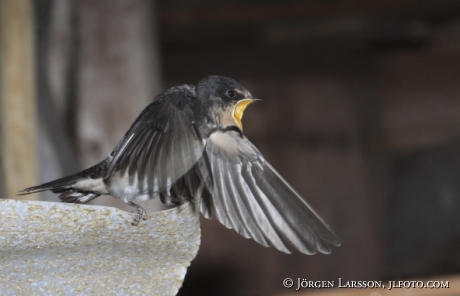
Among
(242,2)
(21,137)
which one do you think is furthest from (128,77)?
(242,2)

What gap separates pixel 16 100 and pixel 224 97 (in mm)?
692

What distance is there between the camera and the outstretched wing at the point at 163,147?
1093 mm

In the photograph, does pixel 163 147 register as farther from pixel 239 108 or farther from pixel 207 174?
pixel 239 108

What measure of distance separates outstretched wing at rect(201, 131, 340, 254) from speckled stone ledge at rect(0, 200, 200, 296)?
206 millimetres

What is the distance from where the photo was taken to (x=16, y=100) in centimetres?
165

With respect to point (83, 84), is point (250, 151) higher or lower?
lower

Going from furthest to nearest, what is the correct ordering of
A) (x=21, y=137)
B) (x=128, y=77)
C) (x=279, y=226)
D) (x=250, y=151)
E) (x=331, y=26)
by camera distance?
(x=331, y=26), (x=128, y=77), (x=21, y=137), (x=250, y=151), (x=279, y=226)

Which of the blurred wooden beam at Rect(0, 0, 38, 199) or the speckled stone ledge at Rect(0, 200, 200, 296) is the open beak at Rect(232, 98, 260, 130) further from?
the blurred wooden beam at Rect(0, 0, 38, 199)

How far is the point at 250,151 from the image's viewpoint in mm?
1402

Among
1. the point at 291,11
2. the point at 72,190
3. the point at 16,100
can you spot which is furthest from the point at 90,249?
the point at 291,11

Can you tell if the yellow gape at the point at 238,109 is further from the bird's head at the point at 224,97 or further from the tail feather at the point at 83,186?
the tail feather at the point at 83,186

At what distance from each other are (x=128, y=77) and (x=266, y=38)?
3.39 ft

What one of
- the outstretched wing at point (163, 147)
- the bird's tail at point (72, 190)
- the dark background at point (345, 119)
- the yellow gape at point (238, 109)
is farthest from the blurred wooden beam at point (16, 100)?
the dark background at point (345, 119)

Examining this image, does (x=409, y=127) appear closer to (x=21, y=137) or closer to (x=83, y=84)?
(x=83, y=84)
